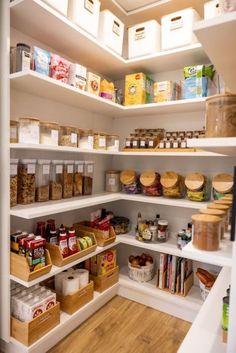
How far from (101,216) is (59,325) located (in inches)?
38.1

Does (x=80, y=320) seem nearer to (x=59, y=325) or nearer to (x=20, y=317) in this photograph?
(x=59, y=325)

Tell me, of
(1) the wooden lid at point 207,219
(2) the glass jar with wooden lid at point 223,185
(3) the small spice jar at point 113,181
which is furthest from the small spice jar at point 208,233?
(3) the small spice jar at point 113,181

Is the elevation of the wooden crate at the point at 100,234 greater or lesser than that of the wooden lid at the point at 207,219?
lesser

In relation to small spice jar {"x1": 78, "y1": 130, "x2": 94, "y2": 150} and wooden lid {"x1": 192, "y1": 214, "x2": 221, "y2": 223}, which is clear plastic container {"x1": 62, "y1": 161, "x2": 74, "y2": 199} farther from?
wooden lid {"x1": 192, "y1": 214, "x2": 221, "y2": 223}

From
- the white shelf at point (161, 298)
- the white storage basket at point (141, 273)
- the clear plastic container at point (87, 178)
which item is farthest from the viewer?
the white storage basket at point (141, 273)

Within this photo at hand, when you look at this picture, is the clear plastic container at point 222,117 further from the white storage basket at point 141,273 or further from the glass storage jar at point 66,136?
the white storage basket at point 141,273

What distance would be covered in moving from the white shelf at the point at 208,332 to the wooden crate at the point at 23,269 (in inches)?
34.3

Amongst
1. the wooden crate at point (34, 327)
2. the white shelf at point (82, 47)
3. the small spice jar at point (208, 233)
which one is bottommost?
the wooden crate at point (34, 327)

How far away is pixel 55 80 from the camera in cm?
148

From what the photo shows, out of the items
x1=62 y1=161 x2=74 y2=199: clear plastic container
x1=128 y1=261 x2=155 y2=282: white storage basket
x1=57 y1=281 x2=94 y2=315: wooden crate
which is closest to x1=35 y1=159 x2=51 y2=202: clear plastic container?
x1=62 y1=161 x2=74 y2=199: clear plastic container

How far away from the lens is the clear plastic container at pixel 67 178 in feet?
6.03

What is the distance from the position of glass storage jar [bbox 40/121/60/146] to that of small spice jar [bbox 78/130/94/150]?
0.29 m

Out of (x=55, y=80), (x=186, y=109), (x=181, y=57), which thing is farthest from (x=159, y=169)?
(x=55, y=80)

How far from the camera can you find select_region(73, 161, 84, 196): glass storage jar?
1953mm
